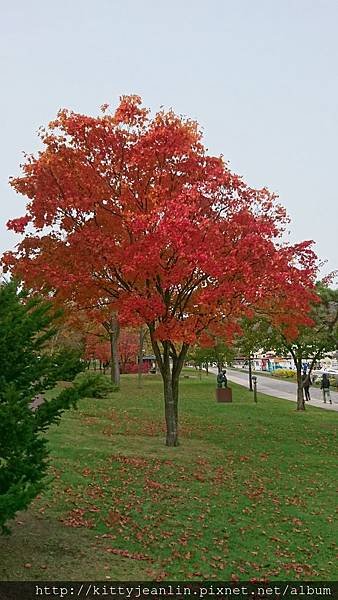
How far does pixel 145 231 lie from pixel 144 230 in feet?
0.34

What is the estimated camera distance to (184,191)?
488 inches

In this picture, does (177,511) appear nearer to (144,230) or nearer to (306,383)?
(144,230)

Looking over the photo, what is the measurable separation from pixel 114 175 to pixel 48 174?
1472mm

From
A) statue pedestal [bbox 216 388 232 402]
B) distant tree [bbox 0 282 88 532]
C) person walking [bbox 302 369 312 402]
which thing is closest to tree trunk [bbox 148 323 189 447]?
distant tree [bbox 0 282 88 532]

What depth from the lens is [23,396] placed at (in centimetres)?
613

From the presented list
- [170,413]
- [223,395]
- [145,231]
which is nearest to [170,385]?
[170,413]

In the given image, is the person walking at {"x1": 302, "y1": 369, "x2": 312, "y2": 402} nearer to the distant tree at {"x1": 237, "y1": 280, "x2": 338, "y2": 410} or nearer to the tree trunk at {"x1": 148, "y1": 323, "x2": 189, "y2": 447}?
the distant tree at {"x1": 237, "y1": 280, "x2": 338, "y2": 410}

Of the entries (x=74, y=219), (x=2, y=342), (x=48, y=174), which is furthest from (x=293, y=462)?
(x=2, y=342)

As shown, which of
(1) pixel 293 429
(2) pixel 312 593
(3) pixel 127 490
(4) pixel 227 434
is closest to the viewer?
(2) pixel 312 593

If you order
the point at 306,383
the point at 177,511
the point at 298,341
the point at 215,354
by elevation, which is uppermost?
the point at 215,354

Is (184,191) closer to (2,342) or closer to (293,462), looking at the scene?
(293,462)

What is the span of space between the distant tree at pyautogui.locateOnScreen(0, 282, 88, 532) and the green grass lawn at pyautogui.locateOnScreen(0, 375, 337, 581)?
119 cm

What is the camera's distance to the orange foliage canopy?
12.2 meters

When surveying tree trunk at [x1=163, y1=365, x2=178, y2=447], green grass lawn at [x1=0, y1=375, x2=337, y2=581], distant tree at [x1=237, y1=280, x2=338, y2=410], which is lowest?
green grass lawn at [x1=0, y1=375, x2=337, y2=581]
